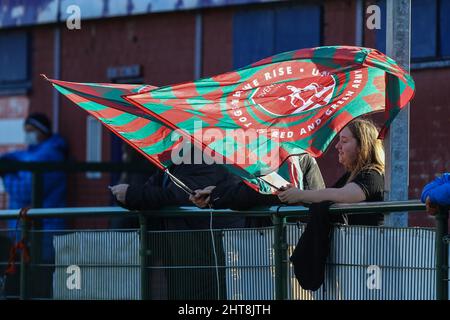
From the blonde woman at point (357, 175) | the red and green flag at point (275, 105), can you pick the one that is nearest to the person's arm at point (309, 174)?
the red and green flag at point (275, 105)

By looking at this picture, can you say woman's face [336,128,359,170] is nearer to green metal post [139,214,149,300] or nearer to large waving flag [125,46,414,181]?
large waving flag [125,46,414,181]

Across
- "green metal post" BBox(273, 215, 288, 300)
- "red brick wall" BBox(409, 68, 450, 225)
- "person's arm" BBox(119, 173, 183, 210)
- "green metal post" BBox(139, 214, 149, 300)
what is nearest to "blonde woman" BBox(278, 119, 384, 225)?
"green metal post" BBox(273, 215, 288, 300)

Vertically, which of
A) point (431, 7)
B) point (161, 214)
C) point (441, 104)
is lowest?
point (161, 214)

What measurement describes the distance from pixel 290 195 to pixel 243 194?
0.55 meters

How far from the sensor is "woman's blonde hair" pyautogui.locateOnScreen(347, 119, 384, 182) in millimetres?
7590

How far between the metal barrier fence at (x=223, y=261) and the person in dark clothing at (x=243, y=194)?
Answer: 0.09 meters

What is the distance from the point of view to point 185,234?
8.56 meters

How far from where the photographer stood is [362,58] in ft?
23.9

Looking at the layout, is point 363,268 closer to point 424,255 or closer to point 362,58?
point 424,255

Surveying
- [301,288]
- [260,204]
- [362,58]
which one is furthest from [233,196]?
[362,58]

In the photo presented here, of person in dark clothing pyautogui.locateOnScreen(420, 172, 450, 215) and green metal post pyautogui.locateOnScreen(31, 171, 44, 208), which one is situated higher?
person in dark clothing pyautogui.locateOnScreen(420, 172, 450, 215)

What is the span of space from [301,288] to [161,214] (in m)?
1.41

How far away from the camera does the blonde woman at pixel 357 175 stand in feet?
24.2

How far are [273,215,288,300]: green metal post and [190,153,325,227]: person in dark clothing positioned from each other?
225 millimetres
